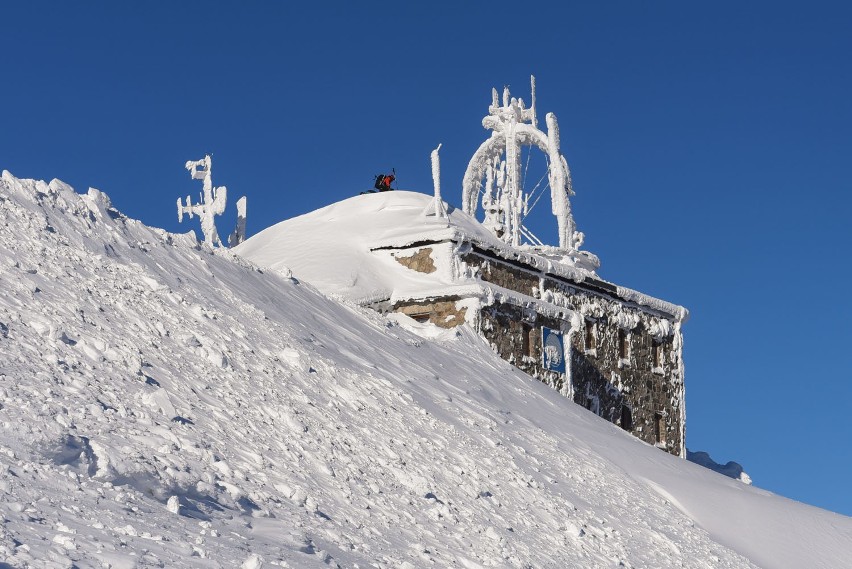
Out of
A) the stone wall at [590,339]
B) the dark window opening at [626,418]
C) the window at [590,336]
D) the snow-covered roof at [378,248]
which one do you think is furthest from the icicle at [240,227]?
the dark window opening at [626,418]

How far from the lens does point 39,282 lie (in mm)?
14883

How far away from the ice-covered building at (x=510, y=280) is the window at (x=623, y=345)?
0.04 meters

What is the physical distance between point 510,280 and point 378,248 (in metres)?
3.18

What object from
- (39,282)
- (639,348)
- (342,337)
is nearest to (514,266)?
(639,348)

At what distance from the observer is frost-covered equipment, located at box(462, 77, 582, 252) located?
112ft

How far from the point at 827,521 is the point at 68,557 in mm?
15794

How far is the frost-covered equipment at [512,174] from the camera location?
3412cm

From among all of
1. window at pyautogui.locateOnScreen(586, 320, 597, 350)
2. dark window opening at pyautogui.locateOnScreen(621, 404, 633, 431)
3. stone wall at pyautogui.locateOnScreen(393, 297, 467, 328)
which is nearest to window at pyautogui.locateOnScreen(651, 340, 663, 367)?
dark window opening at pyautogui.locateOnScreen(621, 404, 633, 431)

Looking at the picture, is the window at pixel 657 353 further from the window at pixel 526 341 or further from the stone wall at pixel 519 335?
the window at pixel 526 341

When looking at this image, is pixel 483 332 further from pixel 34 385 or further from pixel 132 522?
pixel 132 522

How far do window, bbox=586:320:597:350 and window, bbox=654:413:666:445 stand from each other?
336 centimetres

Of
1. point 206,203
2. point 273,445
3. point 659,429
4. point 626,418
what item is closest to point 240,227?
point 206,203

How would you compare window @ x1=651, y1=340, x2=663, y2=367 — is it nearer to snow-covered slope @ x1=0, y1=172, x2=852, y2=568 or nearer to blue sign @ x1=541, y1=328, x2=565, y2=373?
blue sign @ x1=541, y1=328, x2=565, y2=373

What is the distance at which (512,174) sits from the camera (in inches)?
1377
